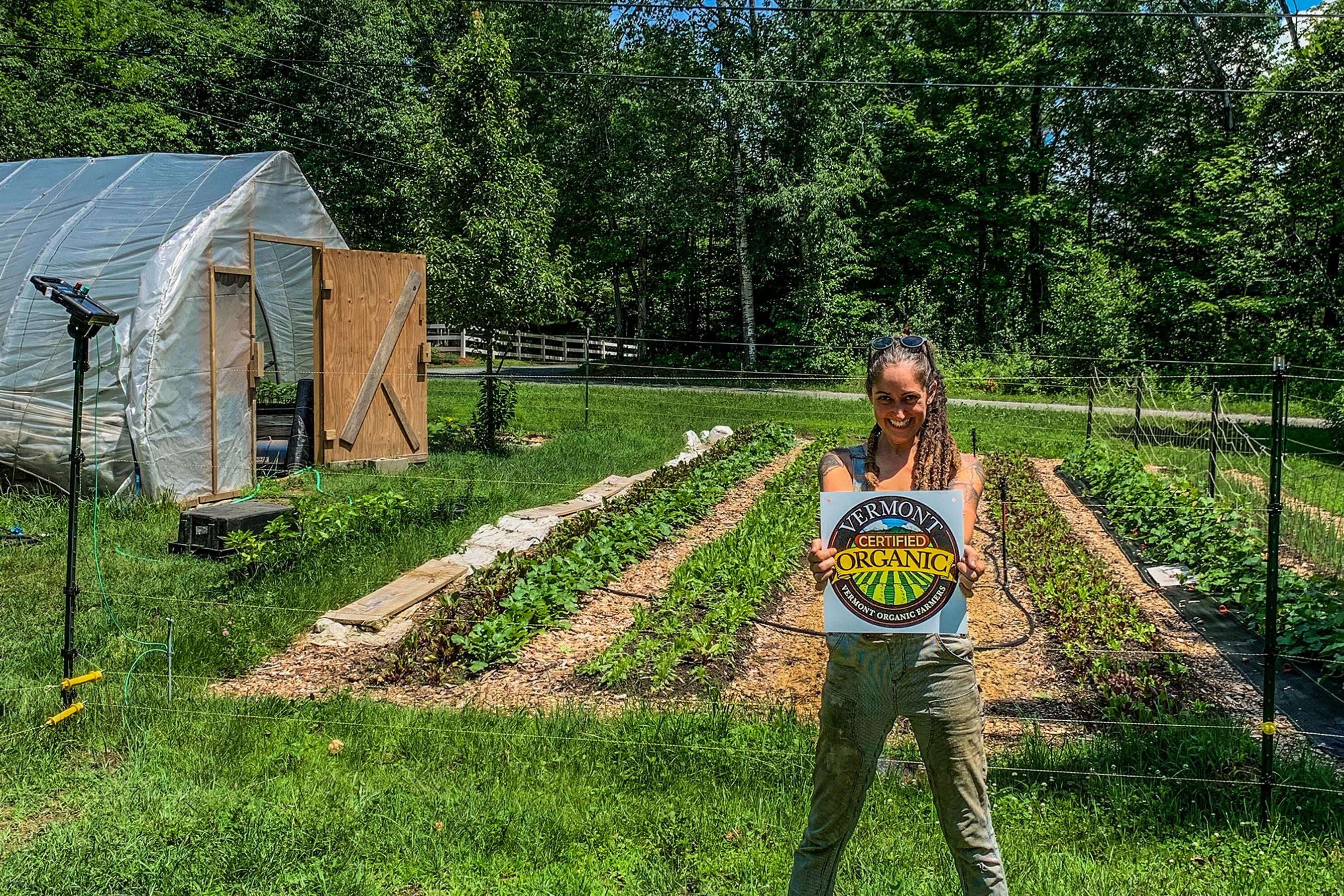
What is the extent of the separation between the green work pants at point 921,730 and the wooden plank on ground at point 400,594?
4451 mm

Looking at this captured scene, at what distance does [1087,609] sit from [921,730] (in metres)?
4.69

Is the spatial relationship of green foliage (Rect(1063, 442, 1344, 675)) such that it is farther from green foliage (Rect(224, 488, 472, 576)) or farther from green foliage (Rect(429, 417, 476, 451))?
green foliage (Rect(429, 417, 476, 451))

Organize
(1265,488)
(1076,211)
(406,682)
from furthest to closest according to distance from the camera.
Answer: (1076,211) < (1265,488) < (406,682)

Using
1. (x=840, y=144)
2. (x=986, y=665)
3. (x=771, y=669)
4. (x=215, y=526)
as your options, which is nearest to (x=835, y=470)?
(x=771, y=669)

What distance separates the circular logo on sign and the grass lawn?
1.31 m

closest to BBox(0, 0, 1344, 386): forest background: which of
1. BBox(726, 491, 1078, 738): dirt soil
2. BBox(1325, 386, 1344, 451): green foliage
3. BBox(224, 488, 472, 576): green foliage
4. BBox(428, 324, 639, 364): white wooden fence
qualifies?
BBox(428, 324, 639, 364): white wooden fence

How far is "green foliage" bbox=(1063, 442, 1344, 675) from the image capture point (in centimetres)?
629

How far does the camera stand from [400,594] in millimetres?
7148

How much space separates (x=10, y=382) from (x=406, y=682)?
806cm

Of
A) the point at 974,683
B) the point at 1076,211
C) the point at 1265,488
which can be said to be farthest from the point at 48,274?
the point at 1076,211

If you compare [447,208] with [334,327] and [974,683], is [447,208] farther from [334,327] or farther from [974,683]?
[974,683]

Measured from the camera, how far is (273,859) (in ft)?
12.1

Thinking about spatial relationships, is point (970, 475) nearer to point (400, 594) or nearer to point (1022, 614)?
point (1022, 614)

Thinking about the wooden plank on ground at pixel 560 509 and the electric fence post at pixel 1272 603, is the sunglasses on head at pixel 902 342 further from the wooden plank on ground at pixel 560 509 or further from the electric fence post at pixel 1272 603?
the wooden plank on ground at pixel 560 509
